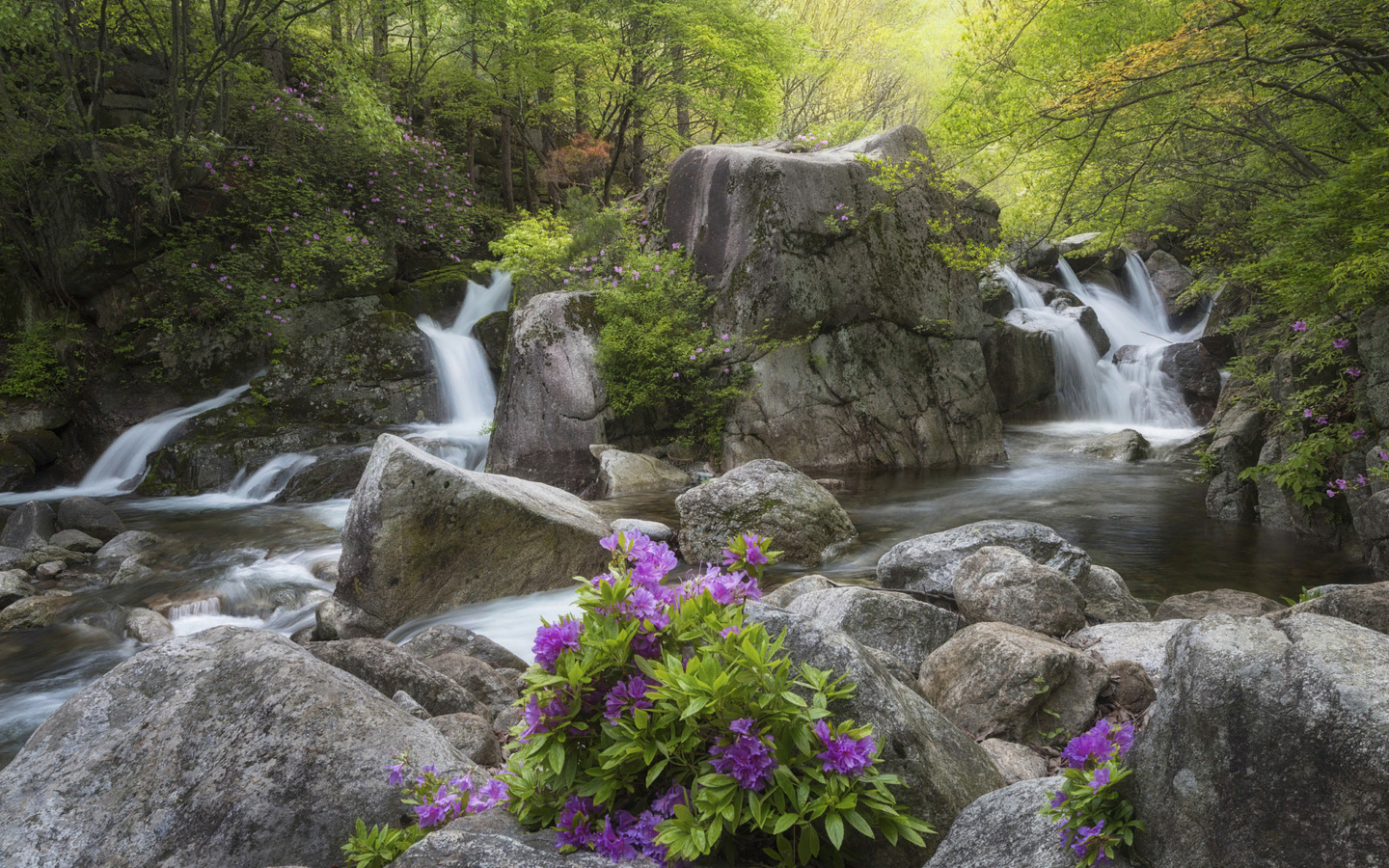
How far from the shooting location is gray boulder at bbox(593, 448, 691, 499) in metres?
11.4

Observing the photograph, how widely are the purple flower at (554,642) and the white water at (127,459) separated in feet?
47.4

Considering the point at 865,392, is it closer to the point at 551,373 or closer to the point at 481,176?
the point at 551,373

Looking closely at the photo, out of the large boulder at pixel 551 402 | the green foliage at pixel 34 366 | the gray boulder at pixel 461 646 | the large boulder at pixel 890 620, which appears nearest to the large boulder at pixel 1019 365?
the large boulder at pixel 551 402

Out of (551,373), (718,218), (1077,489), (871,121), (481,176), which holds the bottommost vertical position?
(1077,489)

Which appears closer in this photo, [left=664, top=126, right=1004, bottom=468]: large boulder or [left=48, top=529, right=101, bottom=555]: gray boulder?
[left=48, top=529, right=101, bottom=555]: gray boulder

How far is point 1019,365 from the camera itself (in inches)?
708

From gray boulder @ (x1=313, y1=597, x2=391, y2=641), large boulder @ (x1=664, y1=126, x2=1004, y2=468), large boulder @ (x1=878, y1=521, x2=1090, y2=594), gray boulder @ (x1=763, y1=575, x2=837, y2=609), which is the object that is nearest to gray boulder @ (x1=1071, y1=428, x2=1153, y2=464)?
large boulder @ (x1=664, y1=126, x2=1004, y2=468)

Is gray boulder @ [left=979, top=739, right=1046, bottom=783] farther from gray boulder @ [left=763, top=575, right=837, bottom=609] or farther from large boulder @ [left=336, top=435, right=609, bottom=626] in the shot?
large boulder @ [left=336, top=435, right=609, bottom=626]

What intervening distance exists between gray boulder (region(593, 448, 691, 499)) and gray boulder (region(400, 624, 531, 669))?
535 cm

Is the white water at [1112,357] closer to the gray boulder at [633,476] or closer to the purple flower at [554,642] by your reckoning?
the gray boulder at [633,476]

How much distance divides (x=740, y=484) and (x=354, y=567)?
3783mm

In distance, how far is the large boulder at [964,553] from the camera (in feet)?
20.0

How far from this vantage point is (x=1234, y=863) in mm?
1489

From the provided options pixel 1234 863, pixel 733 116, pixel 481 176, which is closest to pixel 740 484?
pixel 1234 863
